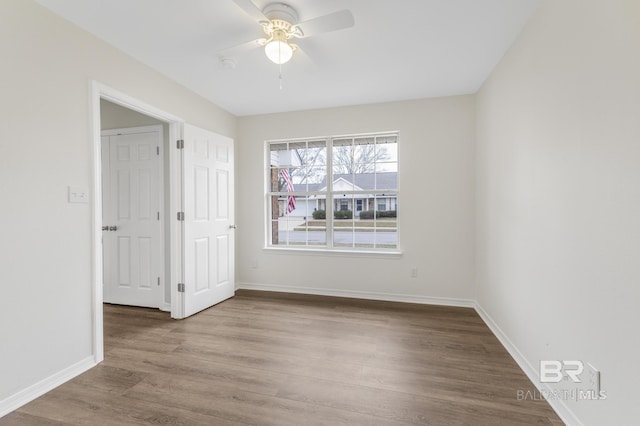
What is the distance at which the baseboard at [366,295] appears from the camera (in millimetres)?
3514

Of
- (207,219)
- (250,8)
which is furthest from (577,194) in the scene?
(207,219)

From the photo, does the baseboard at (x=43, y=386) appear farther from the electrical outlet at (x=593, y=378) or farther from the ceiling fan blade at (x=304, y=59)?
the electrical outlet at (x=593, y=378)

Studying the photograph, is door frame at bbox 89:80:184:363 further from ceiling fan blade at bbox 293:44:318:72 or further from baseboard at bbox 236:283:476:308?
baseboard at bbox 236:283:476:308

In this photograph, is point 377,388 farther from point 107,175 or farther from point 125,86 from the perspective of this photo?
point 107,175

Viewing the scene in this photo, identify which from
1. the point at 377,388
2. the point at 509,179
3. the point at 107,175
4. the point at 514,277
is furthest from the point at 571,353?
the point at 107,175

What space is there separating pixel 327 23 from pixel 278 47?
42 cm

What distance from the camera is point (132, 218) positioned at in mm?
3469

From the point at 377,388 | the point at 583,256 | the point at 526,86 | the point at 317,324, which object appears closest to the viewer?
the point at 583,256

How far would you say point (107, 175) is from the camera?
11.6ft

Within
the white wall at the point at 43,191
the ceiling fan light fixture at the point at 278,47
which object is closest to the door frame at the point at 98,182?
the white wall at the point at 43,191

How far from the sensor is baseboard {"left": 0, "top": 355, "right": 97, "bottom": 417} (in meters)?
1.71

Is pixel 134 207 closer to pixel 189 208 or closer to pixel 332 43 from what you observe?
pixel 189 208

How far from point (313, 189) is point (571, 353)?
10.2ft

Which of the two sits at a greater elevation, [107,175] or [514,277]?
[107,175]
